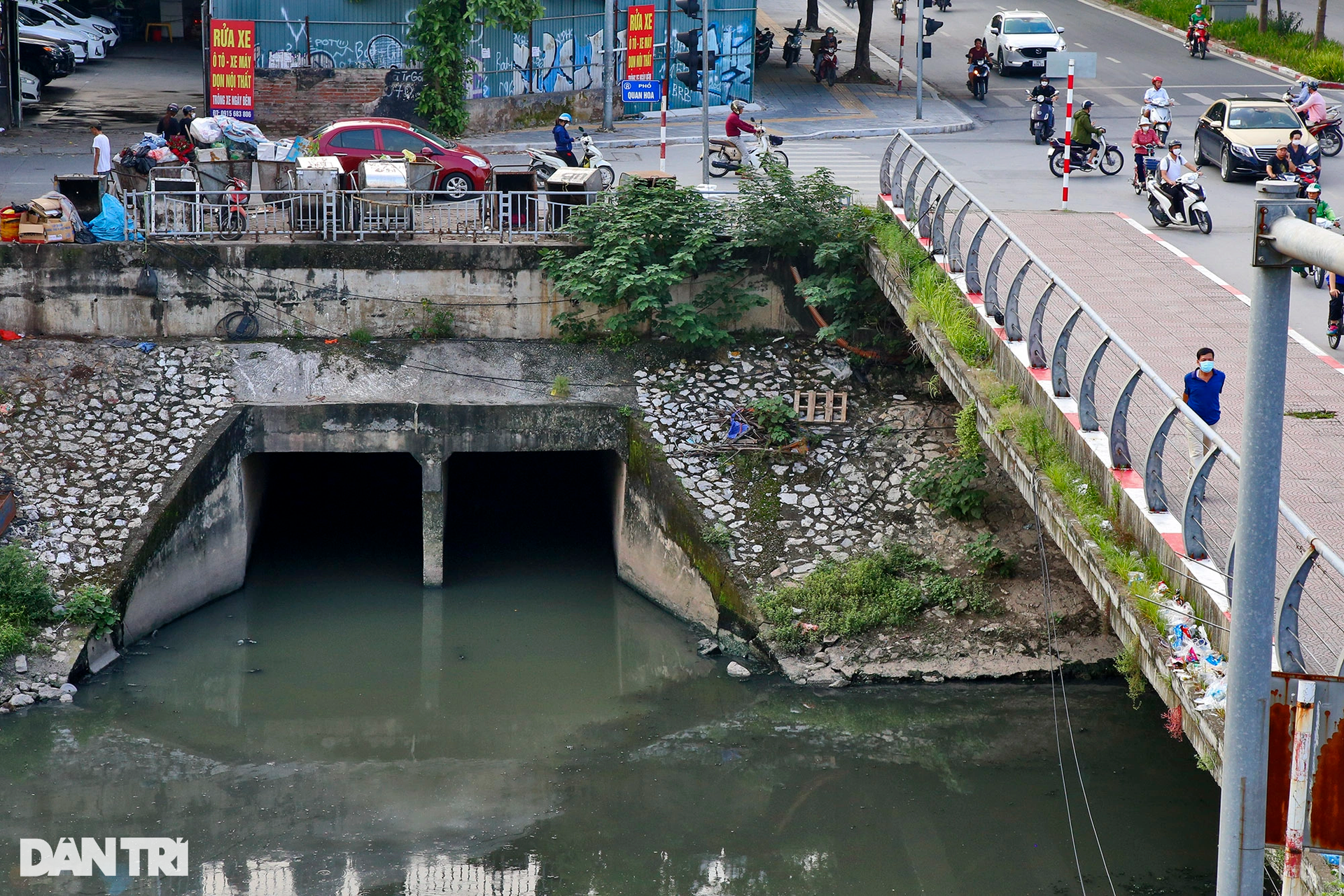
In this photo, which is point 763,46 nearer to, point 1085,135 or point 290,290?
point 1085,135

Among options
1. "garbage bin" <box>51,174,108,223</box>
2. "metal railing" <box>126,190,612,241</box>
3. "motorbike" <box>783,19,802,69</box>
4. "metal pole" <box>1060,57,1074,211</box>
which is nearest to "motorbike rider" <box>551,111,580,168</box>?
"metal railing" <box>126,190,612,241</box>

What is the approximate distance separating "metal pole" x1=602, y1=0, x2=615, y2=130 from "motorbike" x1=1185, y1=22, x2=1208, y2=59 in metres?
17.6

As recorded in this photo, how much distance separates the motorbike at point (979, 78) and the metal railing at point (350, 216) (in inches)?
654

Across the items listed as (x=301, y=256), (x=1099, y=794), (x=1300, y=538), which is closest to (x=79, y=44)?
(x=301, y=256)

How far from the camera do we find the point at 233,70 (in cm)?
2495

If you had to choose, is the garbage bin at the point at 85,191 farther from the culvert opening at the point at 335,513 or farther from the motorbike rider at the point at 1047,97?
the motorbike rider at the point at 1047,97

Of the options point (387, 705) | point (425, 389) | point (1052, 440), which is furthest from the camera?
point (425, 389)

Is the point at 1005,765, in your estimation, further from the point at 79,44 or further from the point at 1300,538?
the point at 79,44

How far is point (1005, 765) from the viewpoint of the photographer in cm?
1459

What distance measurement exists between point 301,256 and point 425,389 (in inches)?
103

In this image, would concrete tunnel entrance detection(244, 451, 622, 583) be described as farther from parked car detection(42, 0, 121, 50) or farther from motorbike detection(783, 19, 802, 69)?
parked car detection(42, 0, 121, 50)

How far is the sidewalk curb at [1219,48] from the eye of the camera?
3531cm

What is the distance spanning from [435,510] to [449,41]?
12.6 metres

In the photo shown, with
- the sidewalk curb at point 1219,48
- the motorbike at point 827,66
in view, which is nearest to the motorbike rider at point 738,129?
the motorbike at point 827,66
